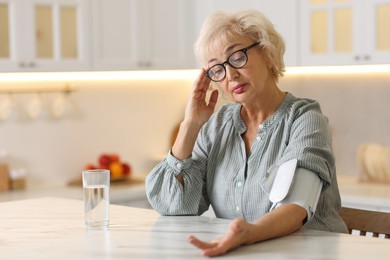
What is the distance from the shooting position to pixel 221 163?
2453 mm

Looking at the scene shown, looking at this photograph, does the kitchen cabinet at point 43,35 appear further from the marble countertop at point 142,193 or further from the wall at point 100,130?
the marble countertop at point 142,193

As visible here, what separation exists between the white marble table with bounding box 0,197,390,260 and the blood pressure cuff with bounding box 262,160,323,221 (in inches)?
3.5

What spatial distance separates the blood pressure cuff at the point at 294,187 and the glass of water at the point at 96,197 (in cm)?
42

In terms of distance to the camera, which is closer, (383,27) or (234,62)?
(234,62)

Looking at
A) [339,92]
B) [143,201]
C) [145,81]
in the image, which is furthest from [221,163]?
[145,81]

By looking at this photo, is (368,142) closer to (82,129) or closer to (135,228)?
(82,129)

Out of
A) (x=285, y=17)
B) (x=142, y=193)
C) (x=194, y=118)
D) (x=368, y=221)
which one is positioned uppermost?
(x=285, y=17)

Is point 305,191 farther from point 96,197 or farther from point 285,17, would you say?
point 285,17

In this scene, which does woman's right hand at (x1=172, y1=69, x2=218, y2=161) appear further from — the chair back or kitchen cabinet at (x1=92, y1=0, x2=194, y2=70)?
kitchen cabinet at (x1=92, y1=0, x2=194, y2=70)

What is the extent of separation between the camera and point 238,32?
2406 millimetres

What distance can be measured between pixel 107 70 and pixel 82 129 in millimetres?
490

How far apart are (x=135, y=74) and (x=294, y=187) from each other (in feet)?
9.73

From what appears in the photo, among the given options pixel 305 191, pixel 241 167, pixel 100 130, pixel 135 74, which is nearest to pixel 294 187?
pixel 305 191

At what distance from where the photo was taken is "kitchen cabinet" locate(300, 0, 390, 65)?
397cm
